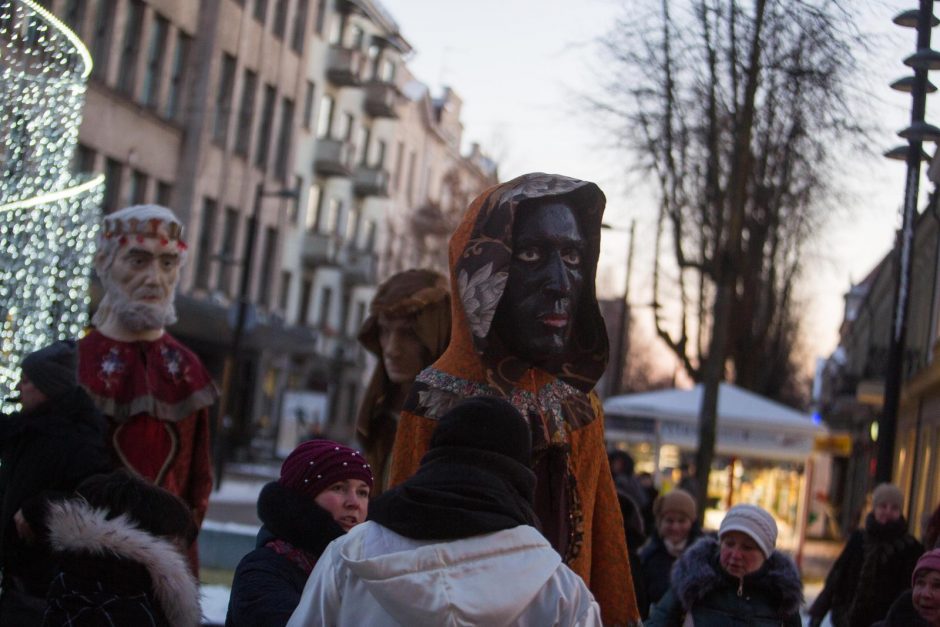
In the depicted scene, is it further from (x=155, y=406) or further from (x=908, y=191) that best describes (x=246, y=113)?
(x=155, y=406)

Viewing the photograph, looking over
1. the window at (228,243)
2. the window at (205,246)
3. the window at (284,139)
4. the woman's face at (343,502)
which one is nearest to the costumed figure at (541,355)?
the woman's face at (343,502)

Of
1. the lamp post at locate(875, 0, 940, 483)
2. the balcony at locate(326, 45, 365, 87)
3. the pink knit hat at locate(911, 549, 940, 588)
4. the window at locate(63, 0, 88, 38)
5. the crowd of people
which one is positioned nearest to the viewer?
the crowd of people

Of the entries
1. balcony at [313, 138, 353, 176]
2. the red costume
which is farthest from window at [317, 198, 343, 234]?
the red costume

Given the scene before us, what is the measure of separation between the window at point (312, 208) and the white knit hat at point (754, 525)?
4844cm

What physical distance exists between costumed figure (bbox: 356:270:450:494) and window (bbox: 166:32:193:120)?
Result: 32.2m

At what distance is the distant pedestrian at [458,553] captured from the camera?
3.46 m

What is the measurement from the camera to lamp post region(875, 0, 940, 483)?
13.6 metres

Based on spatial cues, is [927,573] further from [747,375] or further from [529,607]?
[747,375]

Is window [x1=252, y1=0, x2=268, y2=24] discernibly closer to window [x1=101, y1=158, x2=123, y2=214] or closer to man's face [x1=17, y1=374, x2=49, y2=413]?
window [x1=101, y1=158, x2=123, y2=214]

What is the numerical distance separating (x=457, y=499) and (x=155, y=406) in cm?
420

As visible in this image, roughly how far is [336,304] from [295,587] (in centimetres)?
5546

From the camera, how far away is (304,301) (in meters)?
56.8

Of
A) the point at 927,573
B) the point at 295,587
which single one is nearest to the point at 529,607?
the point at 295,587

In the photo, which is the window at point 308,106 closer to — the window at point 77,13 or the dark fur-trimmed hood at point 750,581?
the window at point 77,13
